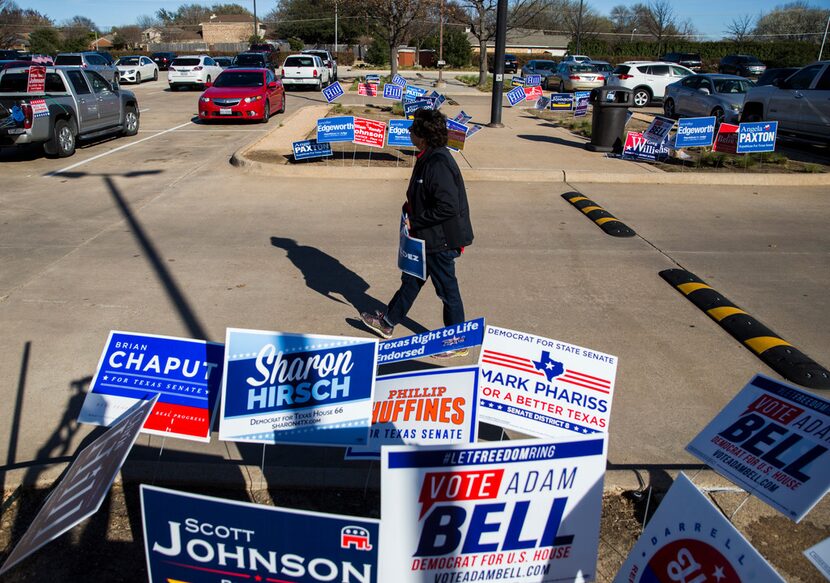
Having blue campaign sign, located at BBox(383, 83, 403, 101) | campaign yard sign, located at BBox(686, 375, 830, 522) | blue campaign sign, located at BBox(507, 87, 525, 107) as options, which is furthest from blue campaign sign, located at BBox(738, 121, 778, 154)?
campaign yard sign, located at BBox(686, 375, 830, 522)

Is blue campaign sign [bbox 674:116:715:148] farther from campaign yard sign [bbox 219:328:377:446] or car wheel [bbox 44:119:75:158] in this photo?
car wheel [bbox 44:119:75:158]

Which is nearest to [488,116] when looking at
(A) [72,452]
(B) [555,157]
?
(B) [555,157]

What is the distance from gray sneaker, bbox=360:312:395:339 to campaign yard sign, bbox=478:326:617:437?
1.92m

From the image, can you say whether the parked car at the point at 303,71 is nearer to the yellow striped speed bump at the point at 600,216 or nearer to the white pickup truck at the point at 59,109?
the white pickup truck at the point at 59,109

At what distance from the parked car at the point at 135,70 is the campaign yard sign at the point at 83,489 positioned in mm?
36612

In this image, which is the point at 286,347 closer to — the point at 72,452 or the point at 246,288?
the point at 72,452

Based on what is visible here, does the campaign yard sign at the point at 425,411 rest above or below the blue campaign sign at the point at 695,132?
below

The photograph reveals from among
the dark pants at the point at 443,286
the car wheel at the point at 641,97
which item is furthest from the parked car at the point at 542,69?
the dark pants at the point at 443,286

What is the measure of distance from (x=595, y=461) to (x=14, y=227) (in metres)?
8.77

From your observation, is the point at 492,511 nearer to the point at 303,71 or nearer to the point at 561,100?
the point at 561,100

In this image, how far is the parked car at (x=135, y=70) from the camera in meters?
35.4

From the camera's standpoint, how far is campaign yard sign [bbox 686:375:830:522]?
2.70m

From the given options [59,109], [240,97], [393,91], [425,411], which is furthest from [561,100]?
[425,411]

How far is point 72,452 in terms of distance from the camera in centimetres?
407
